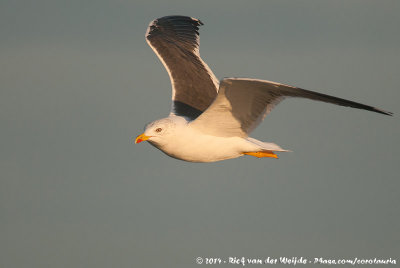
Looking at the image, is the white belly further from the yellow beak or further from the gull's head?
the yellow beak

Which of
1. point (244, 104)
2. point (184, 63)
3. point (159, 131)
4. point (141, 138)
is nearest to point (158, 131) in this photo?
point (159, 131)

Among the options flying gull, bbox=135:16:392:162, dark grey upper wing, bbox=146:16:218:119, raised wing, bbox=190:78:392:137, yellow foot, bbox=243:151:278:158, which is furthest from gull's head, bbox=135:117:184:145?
yellow foot, bbox=243:151:278:158

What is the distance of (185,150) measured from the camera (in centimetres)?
1270

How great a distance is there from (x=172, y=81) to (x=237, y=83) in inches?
160

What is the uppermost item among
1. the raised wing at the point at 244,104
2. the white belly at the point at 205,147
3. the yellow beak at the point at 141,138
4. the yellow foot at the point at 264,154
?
the raised wing at the point at 244,104

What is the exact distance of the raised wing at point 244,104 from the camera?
10602 millimetres

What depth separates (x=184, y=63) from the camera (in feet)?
49.7

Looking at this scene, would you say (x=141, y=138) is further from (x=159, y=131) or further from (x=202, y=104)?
(x=202, y=104)

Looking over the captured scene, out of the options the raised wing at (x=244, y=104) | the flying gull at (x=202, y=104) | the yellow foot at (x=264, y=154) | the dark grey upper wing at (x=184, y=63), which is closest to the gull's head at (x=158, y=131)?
the flying gull at (x=202, y=104)

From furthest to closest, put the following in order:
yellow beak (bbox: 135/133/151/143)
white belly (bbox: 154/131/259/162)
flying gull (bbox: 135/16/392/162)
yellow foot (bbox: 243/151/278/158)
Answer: yellow foot (bbox: 243/151/278/158)
white belly (bbox: 154/131/259/162)
yellow beak (bbox: 135/133/151/143)
flying gull (bbox: 135/16/392/162)

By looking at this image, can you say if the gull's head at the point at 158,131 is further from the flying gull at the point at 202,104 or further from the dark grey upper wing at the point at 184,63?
the dark grey upper wing at the point at 184,63

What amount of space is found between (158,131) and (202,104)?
2.33 meters

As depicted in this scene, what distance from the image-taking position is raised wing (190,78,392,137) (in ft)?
34.8

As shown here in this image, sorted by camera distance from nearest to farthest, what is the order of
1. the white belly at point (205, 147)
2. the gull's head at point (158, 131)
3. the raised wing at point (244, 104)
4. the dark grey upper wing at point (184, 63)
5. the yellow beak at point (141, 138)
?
the raised wing at point (244, 104)
the yellow beak at point (141, 138)
the gull's head at point (158, 131)
the white belly at point (205, 147)
the dark grey upper wing at point (184, 63)
